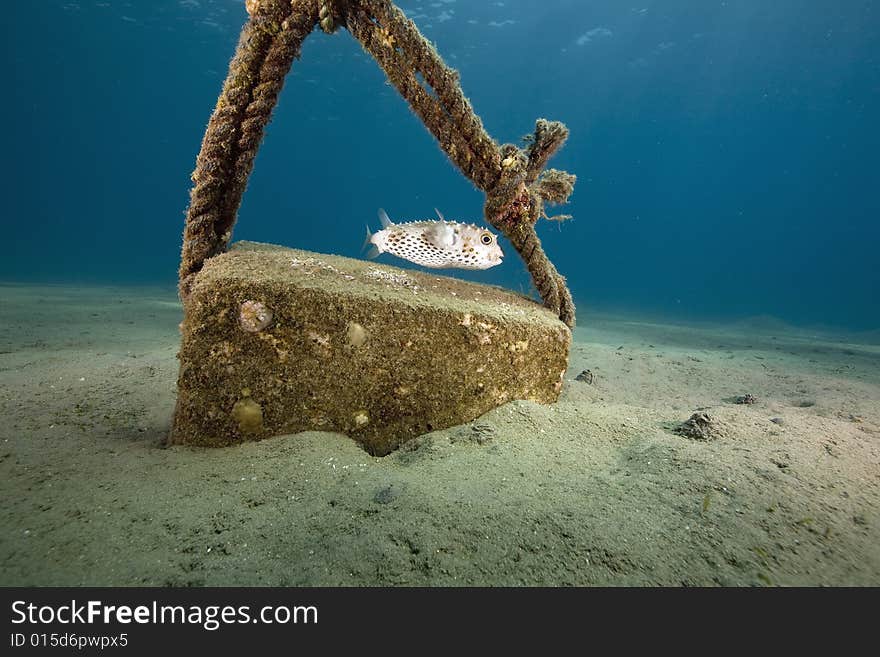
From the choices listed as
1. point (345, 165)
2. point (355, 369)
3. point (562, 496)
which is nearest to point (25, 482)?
point (355, 369)

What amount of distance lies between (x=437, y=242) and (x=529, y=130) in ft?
313

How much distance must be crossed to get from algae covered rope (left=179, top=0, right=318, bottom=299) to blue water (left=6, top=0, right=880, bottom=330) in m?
1.09

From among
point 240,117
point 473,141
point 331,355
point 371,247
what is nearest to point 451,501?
point 331,355

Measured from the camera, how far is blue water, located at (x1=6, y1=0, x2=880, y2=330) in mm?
37031

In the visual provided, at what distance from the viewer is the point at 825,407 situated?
12.9 ft

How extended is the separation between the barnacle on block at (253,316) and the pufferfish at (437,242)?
43.3 inches

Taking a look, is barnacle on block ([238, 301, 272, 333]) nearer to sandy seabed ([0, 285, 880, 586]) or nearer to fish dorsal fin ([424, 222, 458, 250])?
sandy seabed ([0, 285, 880, 586])

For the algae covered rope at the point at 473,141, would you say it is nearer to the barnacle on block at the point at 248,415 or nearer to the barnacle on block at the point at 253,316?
the barnacle on block at the point at 253,316

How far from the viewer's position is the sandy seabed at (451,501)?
141 centimetres

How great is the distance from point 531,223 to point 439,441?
214 centimetres

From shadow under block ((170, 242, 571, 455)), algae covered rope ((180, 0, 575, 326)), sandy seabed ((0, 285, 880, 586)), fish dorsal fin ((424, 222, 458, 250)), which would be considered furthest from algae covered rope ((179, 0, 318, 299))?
fish dorsal fin ((424, 222, 458, 250))

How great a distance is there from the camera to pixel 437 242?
3.02 m

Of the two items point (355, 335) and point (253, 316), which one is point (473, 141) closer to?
point (355, 335)
